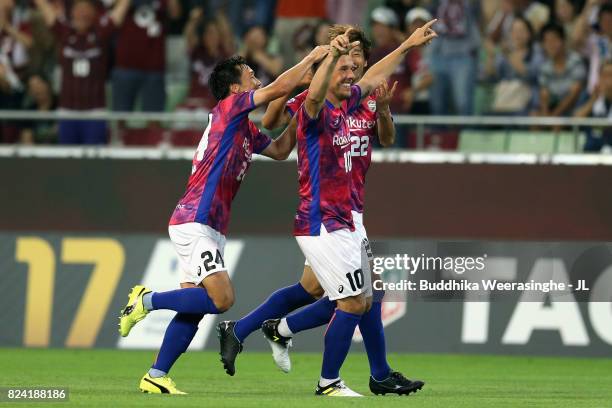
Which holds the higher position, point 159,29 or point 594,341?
point 159,29

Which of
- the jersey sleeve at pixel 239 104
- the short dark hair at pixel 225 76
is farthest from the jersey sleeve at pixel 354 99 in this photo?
the short dark hair at pixel 225 76

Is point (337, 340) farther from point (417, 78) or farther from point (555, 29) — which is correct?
point (555, 29)

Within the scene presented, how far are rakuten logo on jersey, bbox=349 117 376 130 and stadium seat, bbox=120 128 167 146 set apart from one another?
6252mm

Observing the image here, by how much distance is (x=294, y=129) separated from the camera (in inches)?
449

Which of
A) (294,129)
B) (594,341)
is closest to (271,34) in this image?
(594,341)

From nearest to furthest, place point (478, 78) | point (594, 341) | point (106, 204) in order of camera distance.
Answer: point (594, 341) → point (106, 204) → point (478, 78)

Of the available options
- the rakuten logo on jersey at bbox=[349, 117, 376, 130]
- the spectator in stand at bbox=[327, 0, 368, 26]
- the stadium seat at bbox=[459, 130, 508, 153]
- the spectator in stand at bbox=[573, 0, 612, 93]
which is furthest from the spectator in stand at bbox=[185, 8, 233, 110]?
the rakuten logo on jersey at bbox=[349, 117, 376, 130]

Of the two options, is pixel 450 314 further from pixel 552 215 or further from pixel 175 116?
pixel 175 116

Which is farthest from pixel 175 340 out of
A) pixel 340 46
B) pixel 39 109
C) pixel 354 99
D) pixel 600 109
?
pixel 39 109

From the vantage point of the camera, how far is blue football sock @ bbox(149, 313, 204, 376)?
11.1 meters

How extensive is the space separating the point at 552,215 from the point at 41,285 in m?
5.46

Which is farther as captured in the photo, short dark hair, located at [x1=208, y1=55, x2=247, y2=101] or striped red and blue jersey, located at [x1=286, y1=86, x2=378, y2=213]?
striped red and blue jersey, located at [x1=286, y1=86, x2=378, y2=213]

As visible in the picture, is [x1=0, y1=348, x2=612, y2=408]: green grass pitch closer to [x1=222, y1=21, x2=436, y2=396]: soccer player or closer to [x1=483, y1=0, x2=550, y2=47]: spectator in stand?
[x1=222, y1=21, x2=436, y2=396]: soccer player

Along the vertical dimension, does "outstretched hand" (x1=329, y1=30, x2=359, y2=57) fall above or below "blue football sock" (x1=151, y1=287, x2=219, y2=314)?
above
